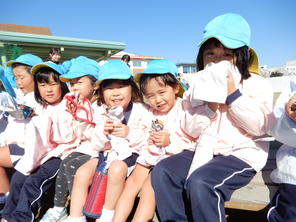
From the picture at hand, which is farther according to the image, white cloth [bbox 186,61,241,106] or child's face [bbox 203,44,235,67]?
child's face [bbox 203,44,235,67]

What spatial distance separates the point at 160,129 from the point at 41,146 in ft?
3.78

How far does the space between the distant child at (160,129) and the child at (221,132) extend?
0.12 m

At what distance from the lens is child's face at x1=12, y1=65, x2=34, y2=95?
8.90 feet

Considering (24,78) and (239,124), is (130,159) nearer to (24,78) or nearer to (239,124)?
(239,124)

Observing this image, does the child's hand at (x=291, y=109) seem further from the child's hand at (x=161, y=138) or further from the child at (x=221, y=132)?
the child's hand at (x=161, y=138)

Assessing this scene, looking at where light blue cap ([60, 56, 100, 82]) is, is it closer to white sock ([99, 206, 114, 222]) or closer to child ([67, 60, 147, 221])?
child ([67, 60, 147, 221])

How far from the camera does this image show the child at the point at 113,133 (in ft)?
5.81

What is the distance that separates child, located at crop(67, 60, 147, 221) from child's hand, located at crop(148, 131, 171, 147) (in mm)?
180

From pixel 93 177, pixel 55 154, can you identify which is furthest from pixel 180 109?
pixel 55 154

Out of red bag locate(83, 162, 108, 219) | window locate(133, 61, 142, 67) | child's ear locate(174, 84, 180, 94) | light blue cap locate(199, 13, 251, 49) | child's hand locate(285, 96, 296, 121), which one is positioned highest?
window locate(133, 61, 142, 67)

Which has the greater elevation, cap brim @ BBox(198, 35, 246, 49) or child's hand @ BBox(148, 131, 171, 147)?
cap brim @ BBox(198, 35, 246, 49)

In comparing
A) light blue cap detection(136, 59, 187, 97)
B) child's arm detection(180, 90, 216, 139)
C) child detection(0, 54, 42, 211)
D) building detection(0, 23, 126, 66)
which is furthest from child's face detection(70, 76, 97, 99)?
building detection(0, 23, 126, 66)

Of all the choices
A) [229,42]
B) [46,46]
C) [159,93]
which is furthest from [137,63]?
[229,42]

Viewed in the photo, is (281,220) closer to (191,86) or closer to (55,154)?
(191,86)
